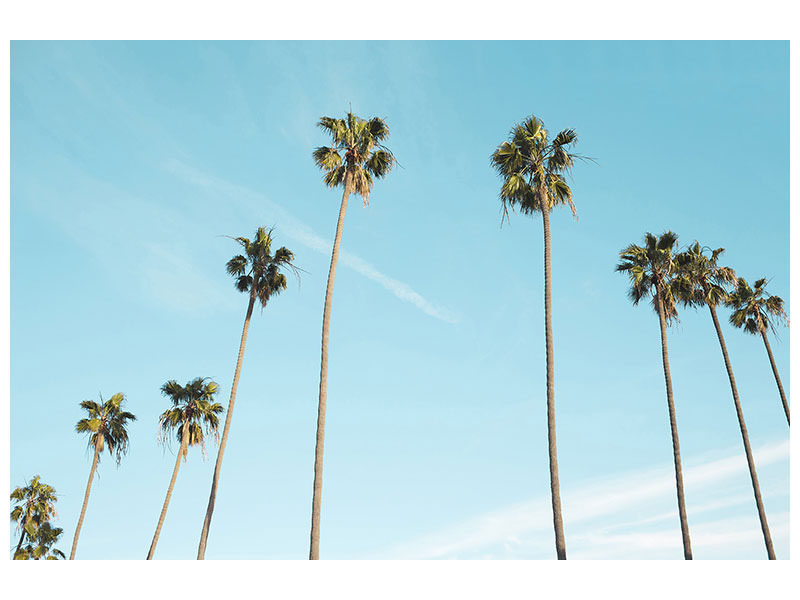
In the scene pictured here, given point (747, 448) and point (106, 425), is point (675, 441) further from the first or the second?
point (106, 425)

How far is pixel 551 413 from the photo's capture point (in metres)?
21.9

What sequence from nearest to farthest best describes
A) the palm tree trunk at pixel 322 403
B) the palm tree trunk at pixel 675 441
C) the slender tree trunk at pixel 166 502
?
the palm tree trunk at pixel 322 403 → the palm tree trunk at pixel 675 441 → the slender tree trunk at pixel 166 502

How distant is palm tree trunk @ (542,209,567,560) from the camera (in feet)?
66.9

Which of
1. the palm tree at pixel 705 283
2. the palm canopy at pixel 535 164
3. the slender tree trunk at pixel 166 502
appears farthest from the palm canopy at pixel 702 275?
the slender tree trunk at pixel 166 502

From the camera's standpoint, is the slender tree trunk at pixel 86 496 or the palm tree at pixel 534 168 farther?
the slender tree trunk at pixel 86 496

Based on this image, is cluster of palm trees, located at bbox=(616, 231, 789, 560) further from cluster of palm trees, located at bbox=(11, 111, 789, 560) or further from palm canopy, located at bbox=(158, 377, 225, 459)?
palm canopy, located at bbox=(158, 377, 225, 459)

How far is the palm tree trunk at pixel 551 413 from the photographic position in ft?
66.9

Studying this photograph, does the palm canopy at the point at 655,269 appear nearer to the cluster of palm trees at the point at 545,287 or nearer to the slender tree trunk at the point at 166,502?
the cluster of palm trees at the point at 545,287

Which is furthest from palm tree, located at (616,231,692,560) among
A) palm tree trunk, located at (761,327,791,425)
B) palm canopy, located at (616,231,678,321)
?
palm tree trunk, located at (761,327,791,425)
